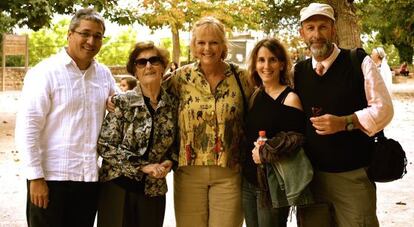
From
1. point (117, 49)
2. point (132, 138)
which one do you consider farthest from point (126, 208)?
point (117, 49)

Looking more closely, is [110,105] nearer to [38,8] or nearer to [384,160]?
[384,160]

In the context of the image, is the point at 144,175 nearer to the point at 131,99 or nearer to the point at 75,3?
the point at 131,99

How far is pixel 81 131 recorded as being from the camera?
3402 millimetres

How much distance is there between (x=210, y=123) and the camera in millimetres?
3676

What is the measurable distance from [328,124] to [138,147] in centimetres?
127

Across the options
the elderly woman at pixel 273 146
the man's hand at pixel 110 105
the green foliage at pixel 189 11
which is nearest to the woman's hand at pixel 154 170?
the man's hand at pixel 110 105

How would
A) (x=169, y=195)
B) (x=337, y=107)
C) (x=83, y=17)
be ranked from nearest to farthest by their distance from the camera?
(x=337, y=107)
(x=83, y=17)
(x=169, y=195)

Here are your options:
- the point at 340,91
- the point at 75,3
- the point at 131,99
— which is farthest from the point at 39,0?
the point at 340,91

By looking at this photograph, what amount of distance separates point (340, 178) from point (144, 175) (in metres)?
1.32

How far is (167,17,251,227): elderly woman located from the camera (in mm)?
3674

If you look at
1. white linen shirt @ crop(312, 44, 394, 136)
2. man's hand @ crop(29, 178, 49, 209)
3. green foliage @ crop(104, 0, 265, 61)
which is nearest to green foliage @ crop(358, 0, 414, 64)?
green foliage @ crop(104, 0, 265, 61)

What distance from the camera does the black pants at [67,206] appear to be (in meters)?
3.39

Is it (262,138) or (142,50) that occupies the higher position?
(142,50)

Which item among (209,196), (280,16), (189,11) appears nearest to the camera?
(209,196)
